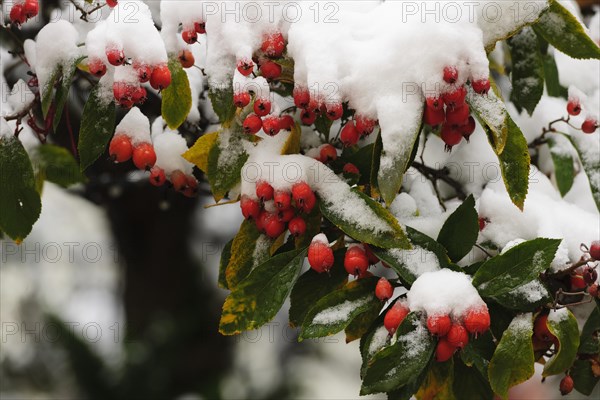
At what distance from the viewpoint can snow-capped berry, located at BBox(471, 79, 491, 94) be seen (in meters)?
0.93

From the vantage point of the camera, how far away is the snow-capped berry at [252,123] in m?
1.00

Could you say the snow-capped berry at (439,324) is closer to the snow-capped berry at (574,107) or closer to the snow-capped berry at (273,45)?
the snow-capped berry at (273,45)

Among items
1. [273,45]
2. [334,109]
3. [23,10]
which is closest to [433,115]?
[334,109]

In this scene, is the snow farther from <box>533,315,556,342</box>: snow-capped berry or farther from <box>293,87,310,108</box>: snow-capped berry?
<box>293,87,310,108</box>: snow-capped berry

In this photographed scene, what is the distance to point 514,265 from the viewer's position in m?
0.93

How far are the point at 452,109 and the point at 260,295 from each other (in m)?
0.35

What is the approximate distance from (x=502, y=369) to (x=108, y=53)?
0.64 meters

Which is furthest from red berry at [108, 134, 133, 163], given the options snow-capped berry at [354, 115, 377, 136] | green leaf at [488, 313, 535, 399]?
green leaf at [488, 313, 535, 399]

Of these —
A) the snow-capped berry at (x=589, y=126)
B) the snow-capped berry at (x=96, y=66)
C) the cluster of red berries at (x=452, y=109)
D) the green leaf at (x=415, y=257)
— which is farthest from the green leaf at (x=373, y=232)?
the snow-capped berry at (x=589, y=126)

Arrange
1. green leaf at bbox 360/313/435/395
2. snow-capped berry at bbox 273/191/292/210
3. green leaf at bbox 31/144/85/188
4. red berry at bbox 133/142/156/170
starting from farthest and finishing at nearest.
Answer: green leaf at bbox 31/144/85/188 < red berry at bbox 133/142/156/170 < snow-capped berry at bbox 273/191/292/210 < green leaf at bbox 360/313/435/395

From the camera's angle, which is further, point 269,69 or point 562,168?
point 562,168

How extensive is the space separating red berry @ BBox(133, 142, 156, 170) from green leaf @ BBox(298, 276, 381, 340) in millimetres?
335

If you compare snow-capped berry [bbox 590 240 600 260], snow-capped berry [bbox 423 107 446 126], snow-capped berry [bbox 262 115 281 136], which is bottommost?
snow-capped berry [bbox 590 240 600 260]

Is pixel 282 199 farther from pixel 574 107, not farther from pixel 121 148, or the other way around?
pixel 574 107
